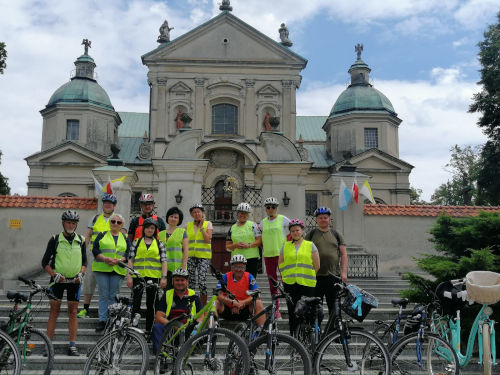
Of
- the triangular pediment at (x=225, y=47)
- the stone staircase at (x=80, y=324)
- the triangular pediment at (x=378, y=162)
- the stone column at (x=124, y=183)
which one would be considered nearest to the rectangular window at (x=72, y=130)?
the triangular pediment at (x=225, y=47)

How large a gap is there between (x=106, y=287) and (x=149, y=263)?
68 centimetres

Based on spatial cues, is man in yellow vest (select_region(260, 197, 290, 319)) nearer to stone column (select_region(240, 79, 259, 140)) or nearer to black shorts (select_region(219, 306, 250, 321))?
black shorts (select_region(219, 306, 250, 321))

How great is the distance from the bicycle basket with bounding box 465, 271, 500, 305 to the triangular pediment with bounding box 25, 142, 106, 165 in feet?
85.0

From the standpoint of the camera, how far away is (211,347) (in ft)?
17.6

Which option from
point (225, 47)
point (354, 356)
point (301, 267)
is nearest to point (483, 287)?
point (354, 356)

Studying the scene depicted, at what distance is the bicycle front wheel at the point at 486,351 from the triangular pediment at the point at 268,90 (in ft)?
79.9

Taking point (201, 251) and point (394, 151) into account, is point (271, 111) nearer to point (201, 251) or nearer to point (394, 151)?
point (394, 151)

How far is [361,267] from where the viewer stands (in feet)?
42.4

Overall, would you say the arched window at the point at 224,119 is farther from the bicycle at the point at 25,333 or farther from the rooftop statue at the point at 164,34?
the bicycle at the point at 25,333

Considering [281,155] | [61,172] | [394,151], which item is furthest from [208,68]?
[281,155]

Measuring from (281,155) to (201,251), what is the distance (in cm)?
471

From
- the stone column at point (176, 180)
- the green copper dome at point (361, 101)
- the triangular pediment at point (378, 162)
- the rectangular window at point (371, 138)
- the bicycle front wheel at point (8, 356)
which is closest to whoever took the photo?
the bicycle front wheel at point (8, 356)

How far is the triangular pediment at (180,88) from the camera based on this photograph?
28828 mm

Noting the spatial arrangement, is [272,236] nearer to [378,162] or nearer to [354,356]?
[354,356]
